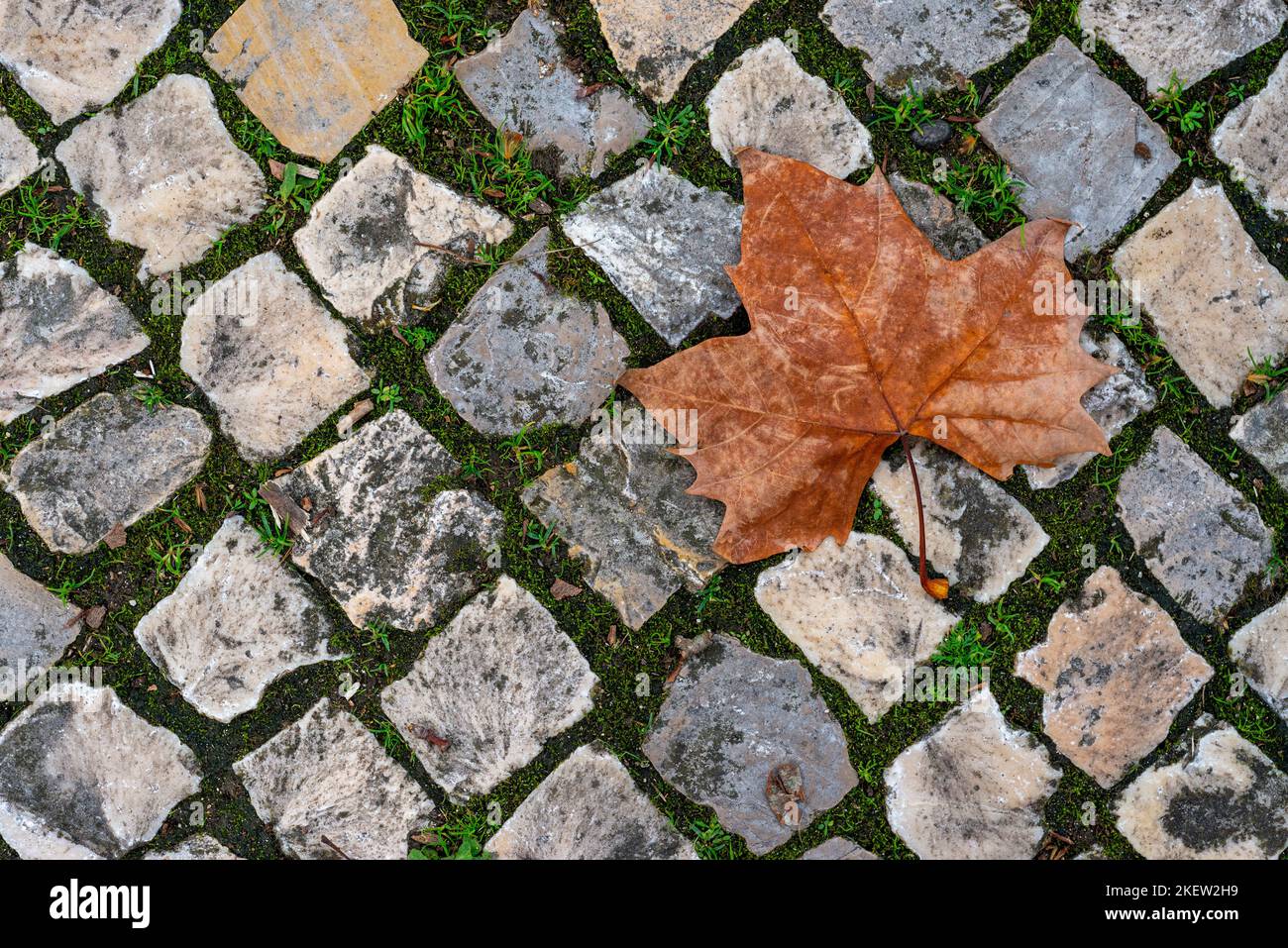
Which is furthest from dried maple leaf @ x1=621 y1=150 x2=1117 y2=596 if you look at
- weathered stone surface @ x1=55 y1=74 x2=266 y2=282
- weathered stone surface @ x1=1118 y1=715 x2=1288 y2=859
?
weathered stone surface @ x1=55 y1=74 x2=266 y2=282

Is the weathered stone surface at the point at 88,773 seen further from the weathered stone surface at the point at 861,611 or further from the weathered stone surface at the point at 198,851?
the weathered stone surface at the point at 861,611

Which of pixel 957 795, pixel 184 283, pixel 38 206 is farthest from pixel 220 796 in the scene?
pixel 957 795

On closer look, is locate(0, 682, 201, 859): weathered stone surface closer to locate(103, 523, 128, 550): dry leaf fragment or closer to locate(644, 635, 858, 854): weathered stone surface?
locate(103, 523, 128, 550): dry leaf fragment

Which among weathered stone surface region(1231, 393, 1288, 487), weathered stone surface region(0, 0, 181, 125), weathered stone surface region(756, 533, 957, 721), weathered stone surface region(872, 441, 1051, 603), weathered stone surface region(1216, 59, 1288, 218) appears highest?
weathered stone surface region(0, 0, 181, 125)

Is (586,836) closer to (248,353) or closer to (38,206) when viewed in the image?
(248,353)

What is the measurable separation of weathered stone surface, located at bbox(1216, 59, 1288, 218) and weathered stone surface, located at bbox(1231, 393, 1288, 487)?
0.63m

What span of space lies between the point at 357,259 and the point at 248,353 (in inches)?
18.4

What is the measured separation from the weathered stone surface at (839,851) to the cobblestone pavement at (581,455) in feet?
0.05

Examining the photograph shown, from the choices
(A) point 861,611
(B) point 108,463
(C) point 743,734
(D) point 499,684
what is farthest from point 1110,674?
(B) point 108,463

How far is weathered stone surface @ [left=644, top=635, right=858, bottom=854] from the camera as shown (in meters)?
2.62

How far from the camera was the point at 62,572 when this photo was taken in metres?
2.65

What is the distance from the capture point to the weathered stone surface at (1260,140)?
255cm

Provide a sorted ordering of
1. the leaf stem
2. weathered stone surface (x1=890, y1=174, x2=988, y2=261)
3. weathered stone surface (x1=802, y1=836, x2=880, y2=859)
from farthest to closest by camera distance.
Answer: weathered stone surface (x1=802, y1=836, x2=880, y2=859) → weathered stone surface (x1=890, y1=174, x2=988, y2=261) → the leaf stem


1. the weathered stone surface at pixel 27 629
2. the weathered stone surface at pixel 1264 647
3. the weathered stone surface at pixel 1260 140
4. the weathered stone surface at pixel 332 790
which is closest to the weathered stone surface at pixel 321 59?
the weathered stone surface at pixel 27 629
